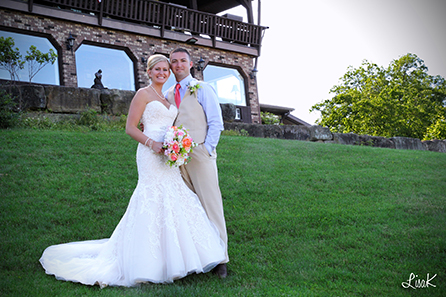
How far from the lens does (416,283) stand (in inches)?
141

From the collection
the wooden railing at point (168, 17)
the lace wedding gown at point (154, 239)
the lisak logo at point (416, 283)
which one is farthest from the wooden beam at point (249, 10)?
the lisak logo at point (416, 283)

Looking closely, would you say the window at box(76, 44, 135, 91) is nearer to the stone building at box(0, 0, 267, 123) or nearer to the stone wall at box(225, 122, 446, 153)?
the stone building at box(0, 0, 267, 123)

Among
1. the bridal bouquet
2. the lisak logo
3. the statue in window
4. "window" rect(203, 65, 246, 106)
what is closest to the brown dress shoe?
the bridal bouquet

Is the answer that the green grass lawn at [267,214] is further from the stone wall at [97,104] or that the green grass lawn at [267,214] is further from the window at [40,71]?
the window at [40,71]

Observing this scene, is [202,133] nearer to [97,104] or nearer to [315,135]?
[97,104]

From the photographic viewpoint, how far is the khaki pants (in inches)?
156

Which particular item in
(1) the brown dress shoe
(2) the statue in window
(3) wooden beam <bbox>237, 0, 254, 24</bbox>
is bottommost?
(1) the brown dress shoe

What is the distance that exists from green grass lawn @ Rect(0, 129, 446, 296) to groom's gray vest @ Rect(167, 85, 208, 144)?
5.25 ft

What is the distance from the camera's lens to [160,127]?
402 cm

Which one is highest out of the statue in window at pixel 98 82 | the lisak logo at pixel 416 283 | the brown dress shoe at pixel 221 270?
the statue in window at pixel 98 82

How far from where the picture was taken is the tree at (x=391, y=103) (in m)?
27.5

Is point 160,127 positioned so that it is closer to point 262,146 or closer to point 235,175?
point 235,175

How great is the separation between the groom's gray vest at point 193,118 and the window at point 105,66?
12.1 m

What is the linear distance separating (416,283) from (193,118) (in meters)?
2.94
